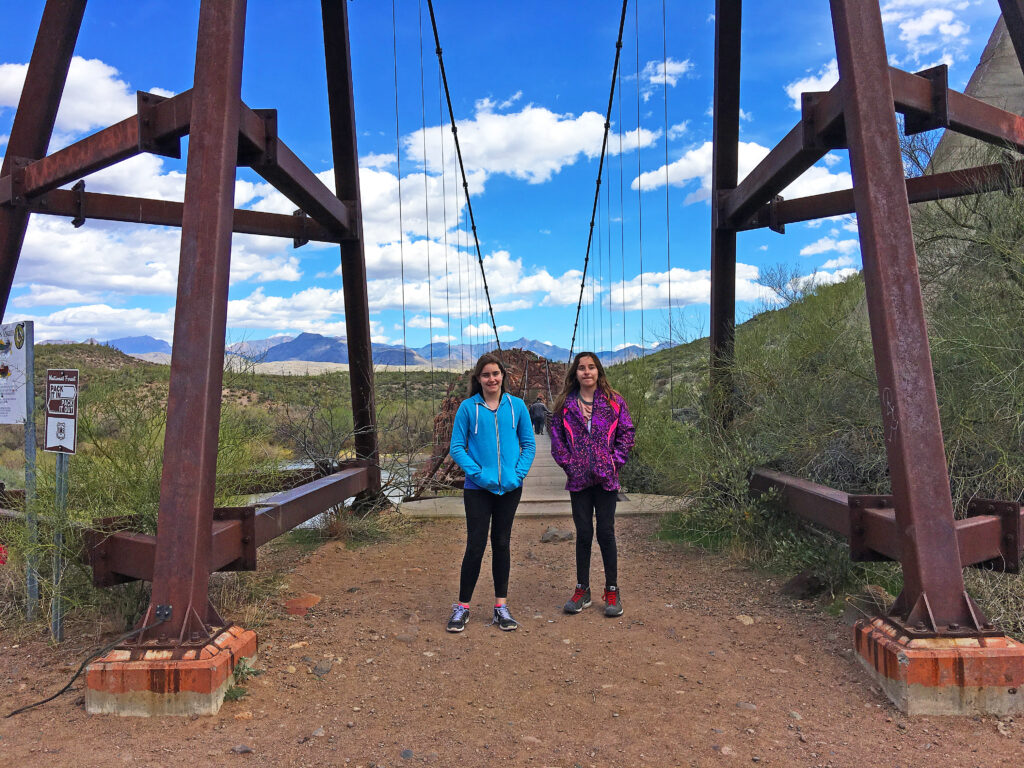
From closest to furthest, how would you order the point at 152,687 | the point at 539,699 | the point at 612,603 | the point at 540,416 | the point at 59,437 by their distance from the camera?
the point at 152,687 → the point at 539,699 → the point at 59,437 → the point at 612,603 → the point at 540,416

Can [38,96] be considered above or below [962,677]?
above

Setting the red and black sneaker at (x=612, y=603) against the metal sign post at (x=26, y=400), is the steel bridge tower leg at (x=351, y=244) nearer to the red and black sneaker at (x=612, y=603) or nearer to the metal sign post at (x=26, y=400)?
the metal sign post at (x=26, y=400)

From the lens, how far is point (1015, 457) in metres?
3.85

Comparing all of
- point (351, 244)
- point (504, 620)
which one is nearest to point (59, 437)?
point (504, 620)

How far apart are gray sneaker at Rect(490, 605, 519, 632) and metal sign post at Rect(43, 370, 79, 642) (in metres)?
2.24

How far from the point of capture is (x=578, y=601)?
438cm

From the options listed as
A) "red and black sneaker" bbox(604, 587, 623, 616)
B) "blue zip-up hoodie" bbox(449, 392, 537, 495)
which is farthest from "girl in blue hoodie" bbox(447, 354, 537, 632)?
"red and black sneaker" bbox(604, 587, 623, 616)

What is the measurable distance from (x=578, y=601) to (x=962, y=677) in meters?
2.07

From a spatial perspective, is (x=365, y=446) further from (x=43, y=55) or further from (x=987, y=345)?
(x=987, y=345)

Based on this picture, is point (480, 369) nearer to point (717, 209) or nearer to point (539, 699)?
point (539, 699)

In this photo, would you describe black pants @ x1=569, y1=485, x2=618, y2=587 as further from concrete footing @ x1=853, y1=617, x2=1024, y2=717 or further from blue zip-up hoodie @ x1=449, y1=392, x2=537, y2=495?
concrete footing @ x1=853, y1=617, x2=1024, y2=717

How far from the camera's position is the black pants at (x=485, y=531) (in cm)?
408

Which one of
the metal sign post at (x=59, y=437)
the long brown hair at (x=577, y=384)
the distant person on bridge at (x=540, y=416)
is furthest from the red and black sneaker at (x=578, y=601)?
the distant person on bridge at (x=540, y=416)

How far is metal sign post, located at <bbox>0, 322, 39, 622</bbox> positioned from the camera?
12.8 feet
